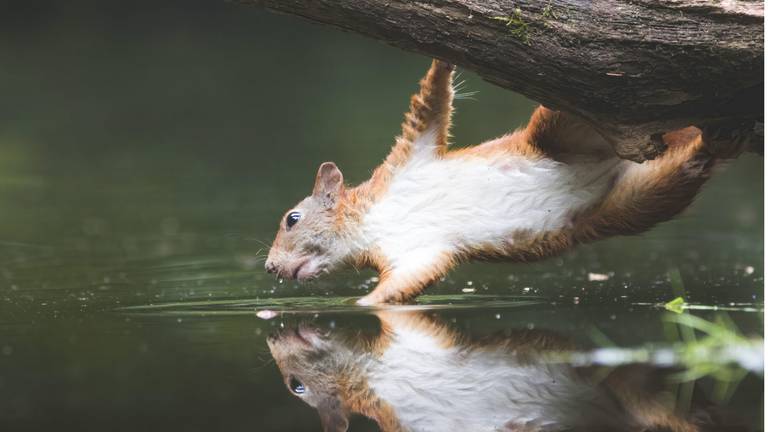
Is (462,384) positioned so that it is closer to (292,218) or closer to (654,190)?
(654,190)

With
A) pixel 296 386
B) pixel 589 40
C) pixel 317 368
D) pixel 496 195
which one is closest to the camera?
pixel 296 386

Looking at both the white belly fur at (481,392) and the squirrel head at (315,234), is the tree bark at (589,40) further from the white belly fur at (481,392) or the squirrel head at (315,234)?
the squirrel head at (315,234)

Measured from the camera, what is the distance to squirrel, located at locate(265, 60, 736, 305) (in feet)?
12.4

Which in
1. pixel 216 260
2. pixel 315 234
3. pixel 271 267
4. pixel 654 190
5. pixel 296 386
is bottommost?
pixel 216 260

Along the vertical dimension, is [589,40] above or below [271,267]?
above

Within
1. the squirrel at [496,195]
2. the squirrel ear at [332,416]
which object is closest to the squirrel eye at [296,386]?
the squirrel ear at [332,416]

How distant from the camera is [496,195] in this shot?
13.0 feet

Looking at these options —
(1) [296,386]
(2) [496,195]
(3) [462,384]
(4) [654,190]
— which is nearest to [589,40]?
(4) [654,190]

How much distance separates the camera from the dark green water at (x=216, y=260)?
2732 millimetres

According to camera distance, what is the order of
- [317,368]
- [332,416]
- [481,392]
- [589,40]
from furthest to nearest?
[589,40] < [317,368] < [481,392] < [332,416]

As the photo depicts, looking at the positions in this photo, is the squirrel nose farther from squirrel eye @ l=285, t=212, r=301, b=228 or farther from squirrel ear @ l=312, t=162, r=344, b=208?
squirrel ear @ l=312, t=162, r=344, b=208

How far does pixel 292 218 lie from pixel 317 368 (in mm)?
1447

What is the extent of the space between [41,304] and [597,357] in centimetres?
218

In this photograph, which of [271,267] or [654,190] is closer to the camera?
[654,190]
